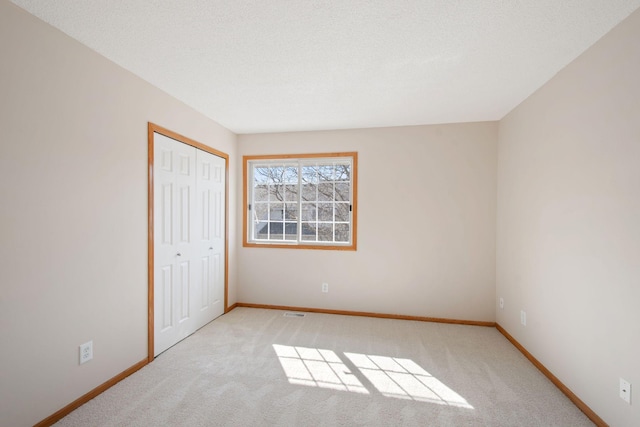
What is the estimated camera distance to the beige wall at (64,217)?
5.49 ft

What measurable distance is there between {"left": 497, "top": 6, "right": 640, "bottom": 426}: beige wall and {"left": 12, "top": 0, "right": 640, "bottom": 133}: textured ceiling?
0.27 m

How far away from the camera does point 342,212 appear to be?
407cm

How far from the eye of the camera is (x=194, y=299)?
3340mm

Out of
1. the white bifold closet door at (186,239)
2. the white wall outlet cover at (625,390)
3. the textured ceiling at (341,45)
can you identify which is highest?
the textured ceiling at (341,45)

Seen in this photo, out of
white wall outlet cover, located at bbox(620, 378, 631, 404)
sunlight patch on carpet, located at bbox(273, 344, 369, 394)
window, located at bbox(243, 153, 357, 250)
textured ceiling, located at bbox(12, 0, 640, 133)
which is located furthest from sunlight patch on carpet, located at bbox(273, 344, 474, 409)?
textured ceiling, located at bbox(12, 0, 640, 133)

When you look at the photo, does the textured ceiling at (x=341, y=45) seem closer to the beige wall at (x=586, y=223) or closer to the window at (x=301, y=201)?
the beige wall at (x=586, y=223)

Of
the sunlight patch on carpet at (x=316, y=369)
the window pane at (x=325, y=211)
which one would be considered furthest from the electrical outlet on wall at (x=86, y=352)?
the window pane at (x=325, y=211)

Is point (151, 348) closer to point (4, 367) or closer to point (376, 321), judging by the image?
point (4, 367)

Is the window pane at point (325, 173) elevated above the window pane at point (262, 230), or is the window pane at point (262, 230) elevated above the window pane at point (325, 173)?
the window pane at point (325, 173)

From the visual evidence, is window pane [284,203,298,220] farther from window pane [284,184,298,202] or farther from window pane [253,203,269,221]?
window pane [253,203,269,221]

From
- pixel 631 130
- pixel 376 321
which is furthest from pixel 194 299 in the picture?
pixel 631 130

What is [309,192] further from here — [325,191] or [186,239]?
[186,239]

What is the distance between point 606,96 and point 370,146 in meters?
2.34

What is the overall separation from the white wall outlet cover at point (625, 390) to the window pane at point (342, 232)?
279 cm
